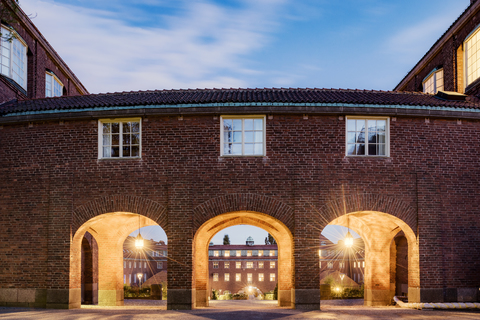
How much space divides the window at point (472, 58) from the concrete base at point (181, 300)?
48.2 ft

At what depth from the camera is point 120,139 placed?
51.9 ft

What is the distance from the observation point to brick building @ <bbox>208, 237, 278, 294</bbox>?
77562mm

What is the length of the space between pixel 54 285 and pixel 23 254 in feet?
5.16

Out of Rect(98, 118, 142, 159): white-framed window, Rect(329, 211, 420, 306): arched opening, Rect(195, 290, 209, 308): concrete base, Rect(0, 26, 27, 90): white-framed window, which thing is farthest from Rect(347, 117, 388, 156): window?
Rect(0, 26, 27, 90): white-framed window

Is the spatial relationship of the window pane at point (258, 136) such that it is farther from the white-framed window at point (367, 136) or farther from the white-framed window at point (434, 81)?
the white-framed window at point (434, 81)

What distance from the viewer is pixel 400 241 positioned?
67.4 ft

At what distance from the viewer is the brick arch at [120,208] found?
1528cm

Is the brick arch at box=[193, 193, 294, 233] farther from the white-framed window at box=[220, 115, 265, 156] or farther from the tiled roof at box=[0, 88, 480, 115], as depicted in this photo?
the tiled roof at box=[0, 88, 480, 115]

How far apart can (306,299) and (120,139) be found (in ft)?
27.0

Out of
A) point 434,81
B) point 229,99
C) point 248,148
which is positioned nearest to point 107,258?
point 248,148

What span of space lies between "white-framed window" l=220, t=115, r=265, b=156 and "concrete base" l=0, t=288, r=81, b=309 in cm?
702

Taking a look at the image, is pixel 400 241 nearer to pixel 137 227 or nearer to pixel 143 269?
pixel 137 227

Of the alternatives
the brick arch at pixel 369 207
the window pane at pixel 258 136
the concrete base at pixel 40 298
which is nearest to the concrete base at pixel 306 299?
the brick arch at pixel 369 207

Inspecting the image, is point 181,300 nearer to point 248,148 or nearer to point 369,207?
point 248,148
